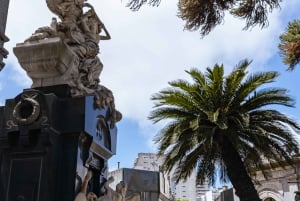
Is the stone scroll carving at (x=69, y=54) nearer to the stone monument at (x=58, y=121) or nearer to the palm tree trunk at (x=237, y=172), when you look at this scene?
the stone monument at (x=58, y=121)

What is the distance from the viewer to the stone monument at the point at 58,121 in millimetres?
6113

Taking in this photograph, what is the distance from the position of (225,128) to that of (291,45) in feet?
13.9

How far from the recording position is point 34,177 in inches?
238

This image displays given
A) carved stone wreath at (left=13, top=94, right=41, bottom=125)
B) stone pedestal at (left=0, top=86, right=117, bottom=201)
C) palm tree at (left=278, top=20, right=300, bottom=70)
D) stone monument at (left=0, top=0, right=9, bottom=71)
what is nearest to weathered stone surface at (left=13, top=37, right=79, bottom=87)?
stone pedestal at (left=0, top=86, right=117, bottom=201)

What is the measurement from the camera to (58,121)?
6449 mm

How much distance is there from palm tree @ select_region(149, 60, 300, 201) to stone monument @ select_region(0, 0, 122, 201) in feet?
25.3

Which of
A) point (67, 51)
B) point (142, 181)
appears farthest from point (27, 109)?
point (142, 181)

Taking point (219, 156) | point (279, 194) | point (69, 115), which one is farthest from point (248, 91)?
point (279, 194)

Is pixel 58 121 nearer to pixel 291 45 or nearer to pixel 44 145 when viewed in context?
pixel 44 145

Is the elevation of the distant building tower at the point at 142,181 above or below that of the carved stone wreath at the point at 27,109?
above

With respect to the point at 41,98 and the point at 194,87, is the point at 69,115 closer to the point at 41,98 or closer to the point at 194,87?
the point at 41,98

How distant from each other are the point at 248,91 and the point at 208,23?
936 centimetres

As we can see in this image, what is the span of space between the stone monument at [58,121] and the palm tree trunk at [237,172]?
26.4 feet

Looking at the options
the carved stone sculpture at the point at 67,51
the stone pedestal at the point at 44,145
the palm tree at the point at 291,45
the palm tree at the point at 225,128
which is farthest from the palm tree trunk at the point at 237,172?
the stone pedestal at the point at 44,145
